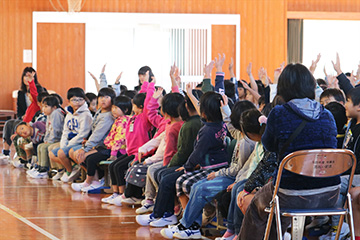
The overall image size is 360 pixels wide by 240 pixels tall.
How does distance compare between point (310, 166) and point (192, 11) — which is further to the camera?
point (192, 11)

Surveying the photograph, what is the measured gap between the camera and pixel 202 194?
4.06 metres

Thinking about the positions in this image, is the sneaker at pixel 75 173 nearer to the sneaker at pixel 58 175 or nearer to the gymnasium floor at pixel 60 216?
the gymnasium floor at pixel 60 216

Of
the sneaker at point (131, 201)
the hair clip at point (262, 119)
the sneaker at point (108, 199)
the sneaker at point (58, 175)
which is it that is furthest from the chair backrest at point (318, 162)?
the sneaker at point (58, 175)

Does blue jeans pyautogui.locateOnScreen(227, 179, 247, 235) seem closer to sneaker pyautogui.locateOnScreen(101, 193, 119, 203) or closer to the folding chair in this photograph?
the folding chair

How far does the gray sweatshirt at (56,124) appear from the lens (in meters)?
7.46

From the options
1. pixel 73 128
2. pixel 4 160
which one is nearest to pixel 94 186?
pixel 73 128

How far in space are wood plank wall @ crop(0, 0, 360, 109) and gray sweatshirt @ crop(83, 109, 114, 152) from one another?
6599mm

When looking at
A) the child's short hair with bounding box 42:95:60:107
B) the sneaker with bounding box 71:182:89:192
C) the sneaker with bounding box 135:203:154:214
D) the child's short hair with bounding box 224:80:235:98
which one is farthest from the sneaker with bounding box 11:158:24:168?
the sneaker with bounding box 135:203:154:214

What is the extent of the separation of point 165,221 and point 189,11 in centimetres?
922

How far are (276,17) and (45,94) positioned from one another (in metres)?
7.01

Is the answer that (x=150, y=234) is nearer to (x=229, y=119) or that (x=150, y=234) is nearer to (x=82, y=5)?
(x=229, y=119)

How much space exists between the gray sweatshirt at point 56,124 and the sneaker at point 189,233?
367 centimetres

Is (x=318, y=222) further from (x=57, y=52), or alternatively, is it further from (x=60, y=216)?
(x=57, y=52)

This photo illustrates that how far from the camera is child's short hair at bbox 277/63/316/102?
2.94 m
